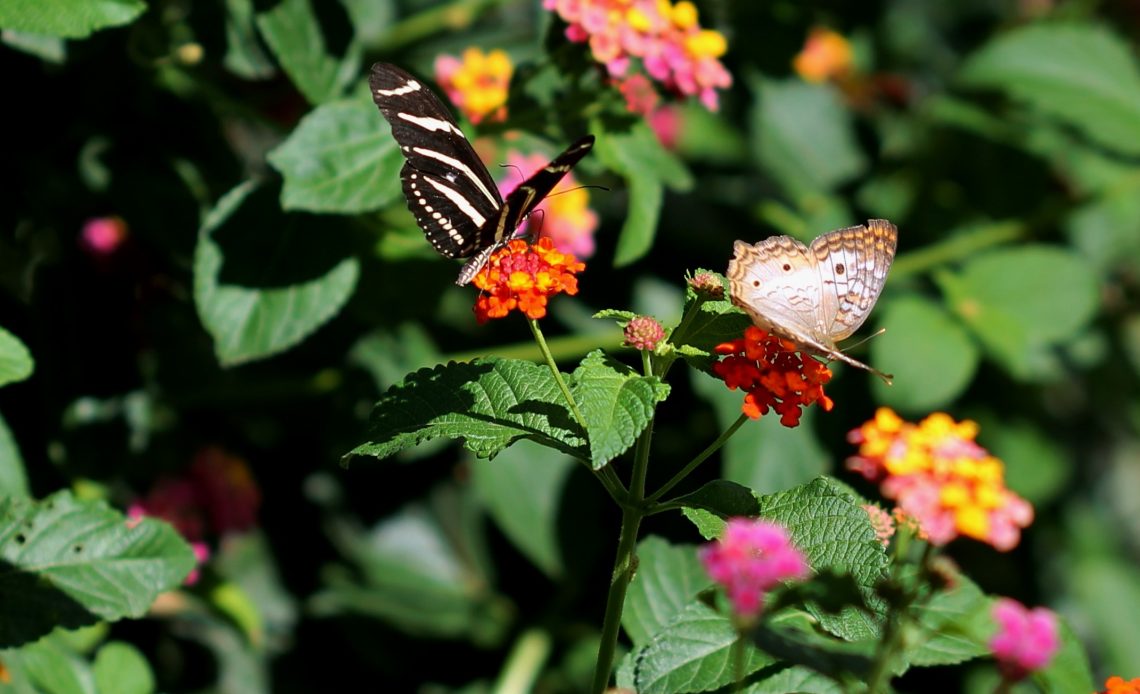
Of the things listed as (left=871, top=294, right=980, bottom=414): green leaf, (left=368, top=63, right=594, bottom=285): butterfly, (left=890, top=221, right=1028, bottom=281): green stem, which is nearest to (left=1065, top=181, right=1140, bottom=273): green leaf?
(left=890, top=221, right=1028, bottom=281): green stem

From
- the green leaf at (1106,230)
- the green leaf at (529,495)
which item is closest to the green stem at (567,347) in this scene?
the green leaf at (529,495)

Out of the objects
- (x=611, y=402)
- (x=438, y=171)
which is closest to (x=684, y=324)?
(x=611, y=402)

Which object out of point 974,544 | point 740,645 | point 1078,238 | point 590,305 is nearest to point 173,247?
point 590,305

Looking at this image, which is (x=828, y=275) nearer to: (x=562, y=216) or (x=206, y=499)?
(x=562, y=216)

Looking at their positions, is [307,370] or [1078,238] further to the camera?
[1078,238]

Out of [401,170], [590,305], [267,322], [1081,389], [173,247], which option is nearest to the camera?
[401,170]

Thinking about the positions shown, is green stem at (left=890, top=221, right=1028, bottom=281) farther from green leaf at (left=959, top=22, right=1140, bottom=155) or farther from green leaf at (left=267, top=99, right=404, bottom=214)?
green leaf at (left=267, top=99, right=404, bottom=214)

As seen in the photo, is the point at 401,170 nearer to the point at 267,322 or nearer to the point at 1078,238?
the point at 267,322
